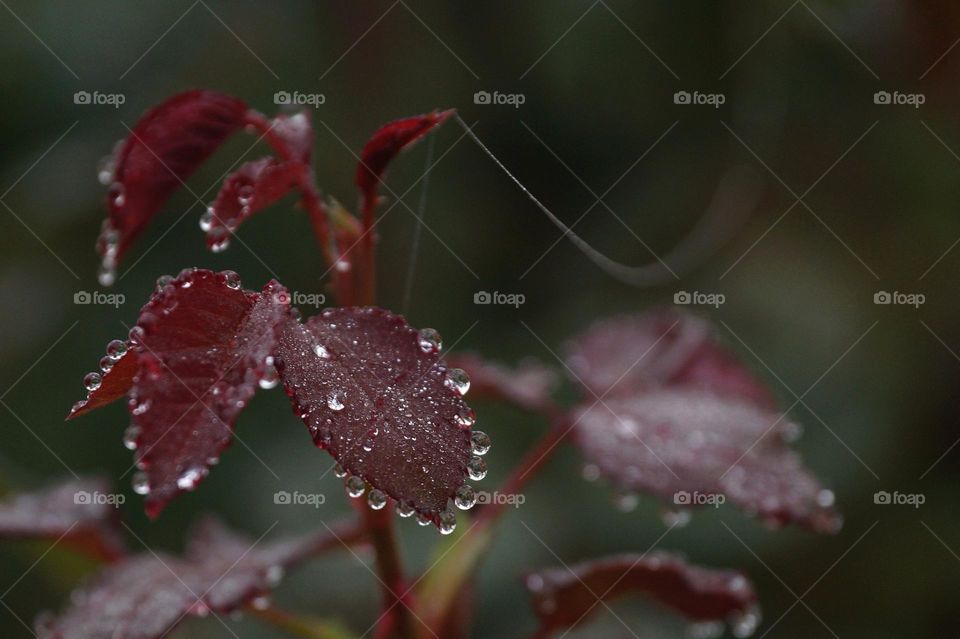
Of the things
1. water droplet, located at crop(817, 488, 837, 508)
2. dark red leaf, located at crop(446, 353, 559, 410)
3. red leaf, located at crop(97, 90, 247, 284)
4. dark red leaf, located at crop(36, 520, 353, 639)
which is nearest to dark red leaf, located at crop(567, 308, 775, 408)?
dark red leaf, located at crop(446, 353, 559, 410)

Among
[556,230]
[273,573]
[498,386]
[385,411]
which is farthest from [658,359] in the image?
[385,411]

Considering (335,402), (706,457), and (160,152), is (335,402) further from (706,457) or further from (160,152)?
(706,457)

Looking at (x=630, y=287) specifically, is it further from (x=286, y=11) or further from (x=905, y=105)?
(x=286, y=11)

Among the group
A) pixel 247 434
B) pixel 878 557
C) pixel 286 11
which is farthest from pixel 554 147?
pixel 878 557

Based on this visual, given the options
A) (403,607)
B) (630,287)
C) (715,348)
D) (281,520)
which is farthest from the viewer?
(630,287)

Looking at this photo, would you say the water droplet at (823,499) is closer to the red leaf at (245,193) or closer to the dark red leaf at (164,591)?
the dark red leaf at (164,591)
